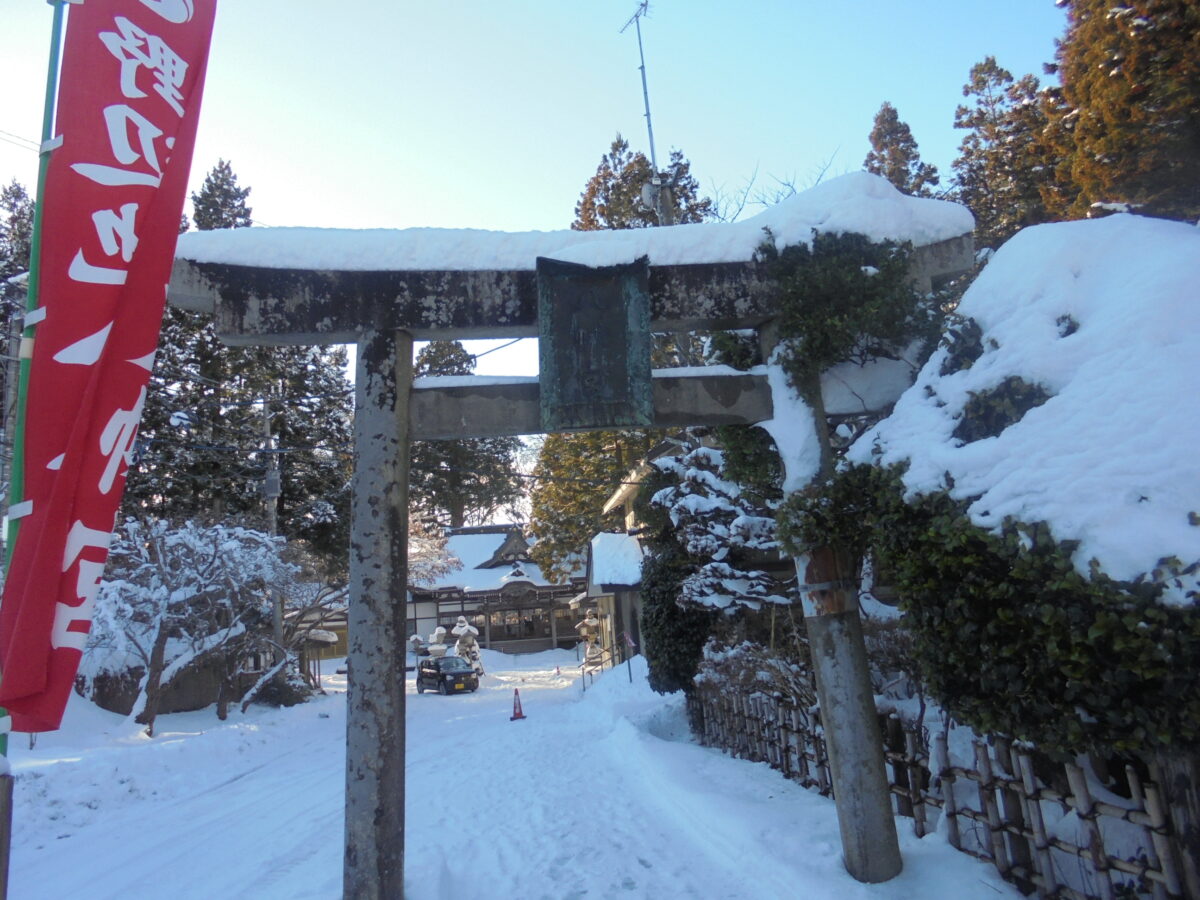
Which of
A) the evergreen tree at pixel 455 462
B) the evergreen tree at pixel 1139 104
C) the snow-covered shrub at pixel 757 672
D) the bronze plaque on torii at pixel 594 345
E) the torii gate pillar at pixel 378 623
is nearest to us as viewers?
the torii gate pillar at pixel 378 623

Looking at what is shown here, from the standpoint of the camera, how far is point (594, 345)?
5598 millimetres

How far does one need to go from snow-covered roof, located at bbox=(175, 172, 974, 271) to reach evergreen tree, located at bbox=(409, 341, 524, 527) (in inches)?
964

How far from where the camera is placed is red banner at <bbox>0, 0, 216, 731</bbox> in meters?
3.72

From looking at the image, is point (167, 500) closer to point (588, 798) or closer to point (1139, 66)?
point (588, 798)

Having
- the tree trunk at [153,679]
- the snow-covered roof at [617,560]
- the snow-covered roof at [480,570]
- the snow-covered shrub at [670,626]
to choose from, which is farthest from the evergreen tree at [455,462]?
the snow-covered shrub at [670,626]

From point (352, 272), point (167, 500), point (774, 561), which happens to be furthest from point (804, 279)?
point (167, 500)

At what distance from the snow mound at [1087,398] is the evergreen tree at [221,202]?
2686 centimetres

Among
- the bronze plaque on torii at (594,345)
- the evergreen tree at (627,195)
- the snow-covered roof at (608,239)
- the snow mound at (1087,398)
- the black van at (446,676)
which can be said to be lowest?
the black van at (446,676)

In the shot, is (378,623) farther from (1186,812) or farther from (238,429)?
(238,429)

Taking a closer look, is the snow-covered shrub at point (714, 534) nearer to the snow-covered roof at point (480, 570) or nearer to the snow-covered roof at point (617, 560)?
the snow-covered roof at point (617, 560)

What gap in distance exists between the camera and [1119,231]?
4.30m

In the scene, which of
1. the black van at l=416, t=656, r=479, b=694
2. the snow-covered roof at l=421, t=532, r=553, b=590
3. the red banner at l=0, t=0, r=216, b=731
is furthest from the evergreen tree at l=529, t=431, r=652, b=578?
the red banner at l=0, t=0, r=216, b=731

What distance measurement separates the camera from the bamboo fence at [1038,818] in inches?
154

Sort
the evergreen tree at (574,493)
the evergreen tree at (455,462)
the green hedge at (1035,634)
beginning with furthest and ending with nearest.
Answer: the evergreen tree at (455,462) → the evergreen tree at (574,493) → the green hedge at (1035,634)
